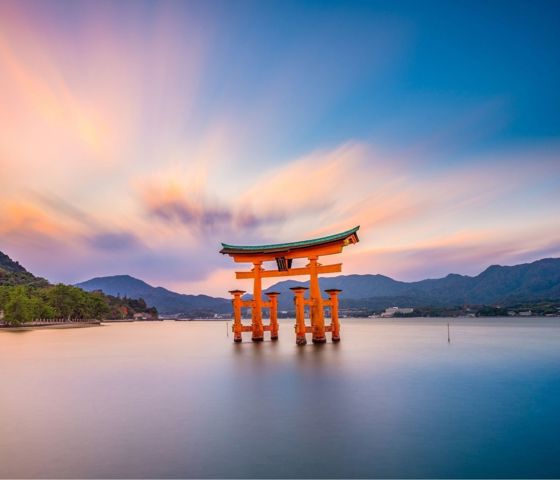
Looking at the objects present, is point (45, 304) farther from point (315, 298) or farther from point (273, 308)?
point (315, 298)

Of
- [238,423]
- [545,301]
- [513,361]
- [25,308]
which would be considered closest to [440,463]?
[238,423]

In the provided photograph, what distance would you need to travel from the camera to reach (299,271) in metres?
30.4

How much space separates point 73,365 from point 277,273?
15459mm

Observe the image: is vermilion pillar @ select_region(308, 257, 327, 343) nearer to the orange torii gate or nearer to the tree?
the orange torii gate

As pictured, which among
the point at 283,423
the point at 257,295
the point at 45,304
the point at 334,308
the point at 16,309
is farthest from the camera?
the point at 45,304

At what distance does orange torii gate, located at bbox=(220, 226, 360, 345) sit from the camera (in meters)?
27.9

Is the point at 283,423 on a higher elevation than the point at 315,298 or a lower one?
lower

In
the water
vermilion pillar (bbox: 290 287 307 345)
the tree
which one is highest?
the tree

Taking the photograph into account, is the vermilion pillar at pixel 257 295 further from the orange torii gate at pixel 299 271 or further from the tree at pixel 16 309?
the tree at pixel 16 309

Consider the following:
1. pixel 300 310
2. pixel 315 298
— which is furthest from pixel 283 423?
pixel 300 310

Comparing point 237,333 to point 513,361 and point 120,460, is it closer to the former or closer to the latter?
point 513,361

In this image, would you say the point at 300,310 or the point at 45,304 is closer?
the point at 300,310

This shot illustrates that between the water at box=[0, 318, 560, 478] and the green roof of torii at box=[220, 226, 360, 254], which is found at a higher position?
the green roof of torii at box=[220, 226, 360, 254]

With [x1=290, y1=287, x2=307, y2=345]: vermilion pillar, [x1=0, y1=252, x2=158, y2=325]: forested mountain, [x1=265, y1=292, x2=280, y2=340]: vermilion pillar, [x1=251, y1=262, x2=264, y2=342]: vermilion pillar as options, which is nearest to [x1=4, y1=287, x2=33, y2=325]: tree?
→ [x1=0, y1=252, x2=158, y2=325]: forested mountain
